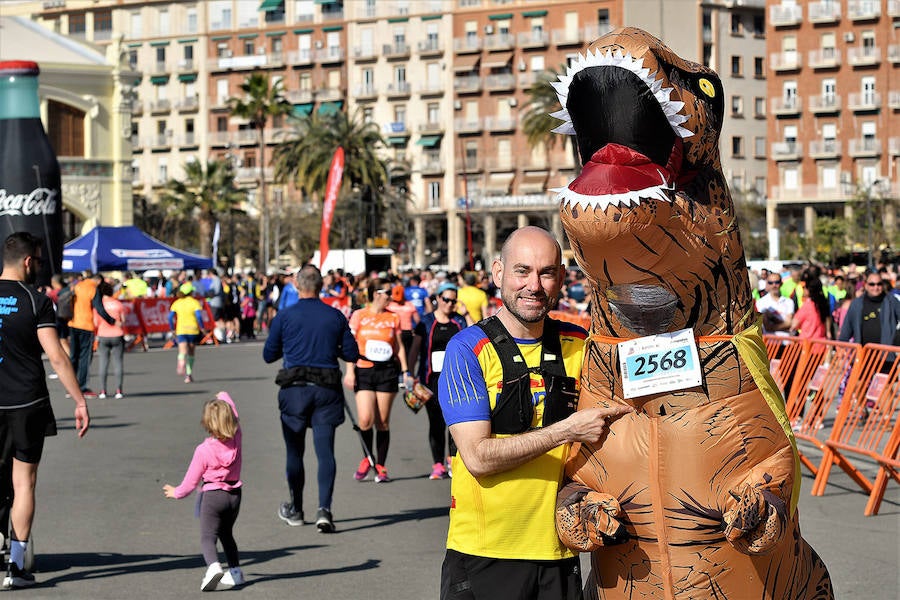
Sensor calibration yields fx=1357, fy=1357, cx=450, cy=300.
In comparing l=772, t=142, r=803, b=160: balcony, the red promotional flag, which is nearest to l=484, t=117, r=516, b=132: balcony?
l=772, t=142, r=803, b=160: balcony

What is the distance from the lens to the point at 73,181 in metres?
→ 50.0

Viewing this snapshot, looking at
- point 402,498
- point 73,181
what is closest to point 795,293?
point 402,498

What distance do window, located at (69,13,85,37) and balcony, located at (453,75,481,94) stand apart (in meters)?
27.1

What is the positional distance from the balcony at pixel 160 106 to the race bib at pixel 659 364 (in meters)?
86.7

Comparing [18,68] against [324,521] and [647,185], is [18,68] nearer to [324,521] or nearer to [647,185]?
[324,521]

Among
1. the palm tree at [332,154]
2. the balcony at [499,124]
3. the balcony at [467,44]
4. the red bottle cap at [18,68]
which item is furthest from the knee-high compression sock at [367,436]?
the balcony at [467,44]

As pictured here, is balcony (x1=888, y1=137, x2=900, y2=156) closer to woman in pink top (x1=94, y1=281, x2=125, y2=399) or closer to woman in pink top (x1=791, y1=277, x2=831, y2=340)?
woman in pink top (x1=791, y1=277, x2=831, y2=340)

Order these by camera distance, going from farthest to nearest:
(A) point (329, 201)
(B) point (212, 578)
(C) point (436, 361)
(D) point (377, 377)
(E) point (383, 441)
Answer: (A) point (329, 201)
(E) point (383, 441)
(D) point (377, 377)
(C) point (436, 361)
(B) point (212, 578)

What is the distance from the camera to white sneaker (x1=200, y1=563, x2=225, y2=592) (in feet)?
25.8

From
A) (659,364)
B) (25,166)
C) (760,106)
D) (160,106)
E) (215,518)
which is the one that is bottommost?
(215,518)

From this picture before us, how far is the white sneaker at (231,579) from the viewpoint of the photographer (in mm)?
8023

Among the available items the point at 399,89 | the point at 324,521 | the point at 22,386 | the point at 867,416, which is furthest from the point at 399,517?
the point at 399,89

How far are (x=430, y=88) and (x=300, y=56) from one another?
902 cm

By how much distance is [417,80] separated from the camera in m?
82.9
